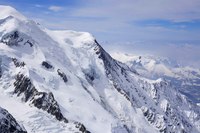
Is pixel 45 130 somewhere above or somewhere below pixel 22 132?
below

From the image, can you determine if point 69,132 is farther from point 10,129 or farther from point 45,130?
point 10,129

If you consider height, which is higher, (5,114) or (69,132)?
(5,114)

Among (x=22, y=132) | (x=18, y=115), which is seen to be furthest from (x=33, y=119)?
(x=22, y=132)

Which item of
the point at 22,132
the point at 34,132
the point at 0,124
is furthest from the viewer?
the point at 34,132

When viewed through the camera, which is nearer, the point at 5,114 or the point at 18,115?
the point at 5,114

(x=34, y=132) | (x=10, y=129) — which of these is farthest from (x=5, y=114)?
(x=34, y=132)

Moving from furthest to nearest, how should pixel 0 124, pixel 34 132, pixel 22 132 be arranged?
1. pixel 34 132
2. pixel 22 132
3. pixel 0 124

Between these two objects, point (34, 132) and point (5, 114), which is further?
point (34, 132)

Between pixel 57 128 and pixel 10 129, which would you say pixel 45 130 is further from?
pixel 10 129

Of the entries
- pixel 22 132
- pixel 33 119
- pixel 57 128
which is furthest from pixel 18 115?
pixel 22 132
